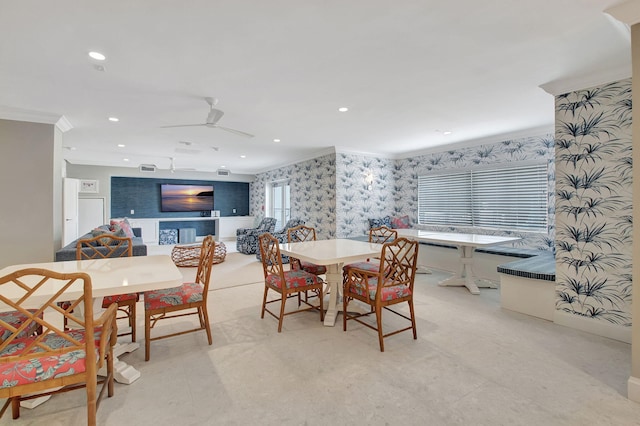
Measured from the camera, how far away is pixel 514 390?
188cm

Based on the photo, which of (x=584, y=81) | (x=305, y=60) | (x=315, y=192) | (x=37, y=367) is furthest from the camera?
(x=315, y=192)

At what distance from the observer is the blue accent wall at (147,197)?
8.51 meters

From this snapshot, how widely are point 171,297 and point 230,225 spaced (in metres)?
7.92

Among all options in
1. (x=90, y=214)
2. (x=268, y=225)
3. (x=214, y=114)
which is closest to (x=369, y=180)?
(x=268, y=225)

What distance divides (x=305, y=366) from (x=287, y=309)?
1208mm

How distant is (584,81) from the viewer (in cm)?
276

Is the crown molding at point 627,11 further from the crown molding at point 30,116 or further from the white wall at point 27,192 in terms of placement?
the white wall at point 27,192

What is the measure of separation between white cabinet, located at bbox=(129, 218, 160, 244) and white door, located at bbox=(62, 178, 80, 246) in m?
3.90

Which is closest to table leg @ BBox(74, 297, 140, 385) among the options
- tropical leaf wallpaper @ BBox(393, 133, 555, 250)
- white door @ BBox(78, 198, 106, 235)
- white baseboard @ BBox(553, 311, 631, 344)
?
white baseboard @ BBox(553, 311, 631, 344)

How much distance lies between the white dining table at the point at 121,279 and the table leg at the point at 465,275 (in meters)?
3.66

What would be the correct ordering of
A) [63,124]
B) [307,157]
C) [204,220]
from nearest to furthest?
[63,124], [307,157], [204,220]

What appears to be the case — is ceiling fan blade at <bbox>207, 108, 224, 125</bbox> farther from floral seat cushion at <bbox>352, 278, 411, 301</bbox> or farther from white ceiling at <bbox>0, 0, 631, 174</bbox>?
floral seat cushion at <bbox>352, 278, 411, 301</bbox>

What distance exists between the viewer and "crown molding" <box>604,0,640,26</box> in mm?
1748

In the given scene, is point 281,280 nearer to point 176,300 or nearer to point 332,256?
point 332,256
